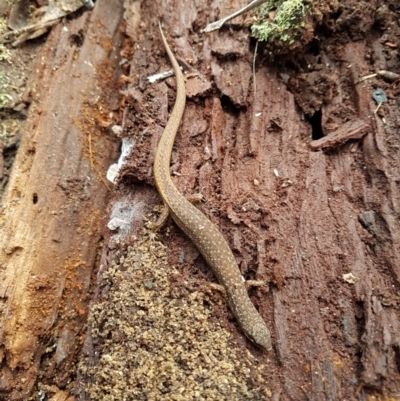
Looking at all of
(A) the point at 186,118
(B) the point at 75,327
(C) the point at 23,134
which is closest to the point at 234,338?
(B) the point at 75,327

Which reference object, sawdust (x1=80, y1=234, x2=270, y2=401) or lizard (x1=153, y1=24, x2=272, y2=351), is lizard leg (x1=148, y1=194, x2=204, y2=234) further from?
sawdust (x1=80, y1=234, x2=270, y2=401)

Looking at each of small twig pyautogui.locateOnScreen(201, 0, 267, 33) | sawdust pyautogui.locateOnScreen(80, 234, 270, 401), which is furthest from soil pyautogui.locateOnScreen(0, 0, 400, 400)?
small twig pyautogui.locateOnScreen(201, 0, 267, 33)

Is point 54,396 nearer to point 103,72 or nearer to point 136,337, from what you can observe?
point 136,337

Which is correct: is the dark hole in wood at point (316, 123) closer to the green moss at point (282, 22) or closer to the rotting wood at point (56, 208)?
the green moss at point (282, 22)

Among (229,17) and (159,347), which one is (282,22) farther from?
(159,347)

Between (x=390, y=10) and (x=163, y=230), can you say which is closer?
(x=163, y=230)

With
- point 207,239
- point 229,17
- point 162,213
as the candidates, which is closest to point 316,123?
point 229,17
